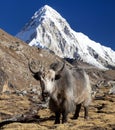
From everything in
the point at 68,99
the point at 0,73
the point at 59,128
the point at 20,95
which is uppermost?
the point at 0,73

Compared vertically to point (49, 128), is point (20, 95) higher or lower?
higher

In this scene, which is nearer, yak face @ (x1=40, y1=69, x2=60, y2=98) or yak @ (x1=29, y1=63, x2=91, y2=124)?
yak face @ (x1=40, y1=69, x2=60, y2=98)

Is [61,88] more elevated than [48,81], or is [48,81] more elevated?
[48,81]

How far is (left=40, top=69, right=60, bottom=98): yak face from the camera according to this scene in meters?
18.7

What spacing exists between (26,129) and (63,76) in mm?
3150

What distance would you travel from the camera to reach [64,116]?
67.7 feet

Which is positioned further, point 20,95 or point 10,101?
point 20,95

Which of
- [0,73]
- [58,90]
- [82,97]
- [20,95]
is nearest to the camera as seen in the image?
[58,90]

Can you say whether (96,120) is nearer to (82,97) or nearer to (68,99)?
(82,97)

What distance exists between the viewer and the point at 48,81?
1919cm

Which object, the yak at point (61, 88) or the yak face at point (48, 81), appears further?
the yak at point (61, 88)

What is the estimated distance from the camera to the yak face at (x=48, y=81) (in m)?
18.7

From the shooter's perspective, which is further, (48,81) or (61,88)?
(61,88)

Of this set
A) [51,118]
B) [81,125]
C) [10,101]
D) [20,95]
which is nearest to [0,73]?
[20,95]
